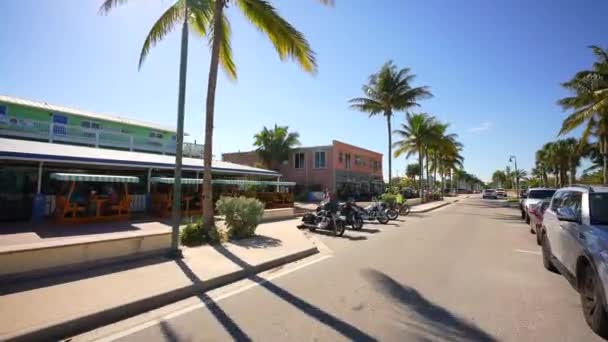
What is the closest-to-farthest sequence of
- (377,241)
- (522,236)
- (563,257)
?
1. (563,257)
2. (377,241)
3. (522,236)

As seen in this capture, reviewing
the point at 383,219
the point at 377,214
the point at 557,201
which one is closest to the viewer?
the point at 557,201

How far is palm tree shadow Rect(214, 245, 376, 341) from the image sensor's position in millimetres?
3533

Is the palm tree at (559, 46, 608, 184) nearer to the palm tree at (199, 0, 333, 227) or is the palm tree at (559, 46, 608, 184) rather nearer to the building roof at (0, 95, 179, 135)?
the palm tree at (199, 0, 333, 227)

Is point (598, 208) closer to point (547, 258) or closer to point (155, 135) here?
point (547, 258)

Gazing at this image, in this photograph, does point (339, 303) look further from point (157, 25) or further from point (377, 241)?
point (157, 25)

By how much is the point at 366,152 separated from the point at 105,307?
38.6m

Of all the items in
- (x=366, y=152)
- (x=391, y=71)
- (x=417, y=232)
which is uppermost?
(x=391, y=71)

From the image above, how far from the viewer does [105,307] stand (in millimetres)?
3994

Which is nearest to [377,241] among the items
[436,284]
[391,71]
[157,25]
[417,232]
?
[417,232]

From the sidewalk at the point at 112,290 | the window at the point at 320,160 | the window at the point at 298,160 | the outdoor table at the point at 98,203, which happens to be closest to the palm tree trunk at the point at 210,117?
the sidewalk at the point at 112,290

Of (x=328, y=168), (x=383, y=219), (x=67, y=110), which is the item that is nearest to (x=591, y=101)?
(x=383, y=219)

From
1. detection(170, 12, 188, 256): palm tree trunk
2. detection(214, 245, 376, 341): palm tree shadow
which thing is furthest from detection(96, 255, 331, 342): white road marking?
detection(170, 12, 188, 256): palm tree trunk

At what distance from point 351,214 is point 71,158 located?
1177 cm

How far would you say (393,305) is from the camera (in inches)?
175
